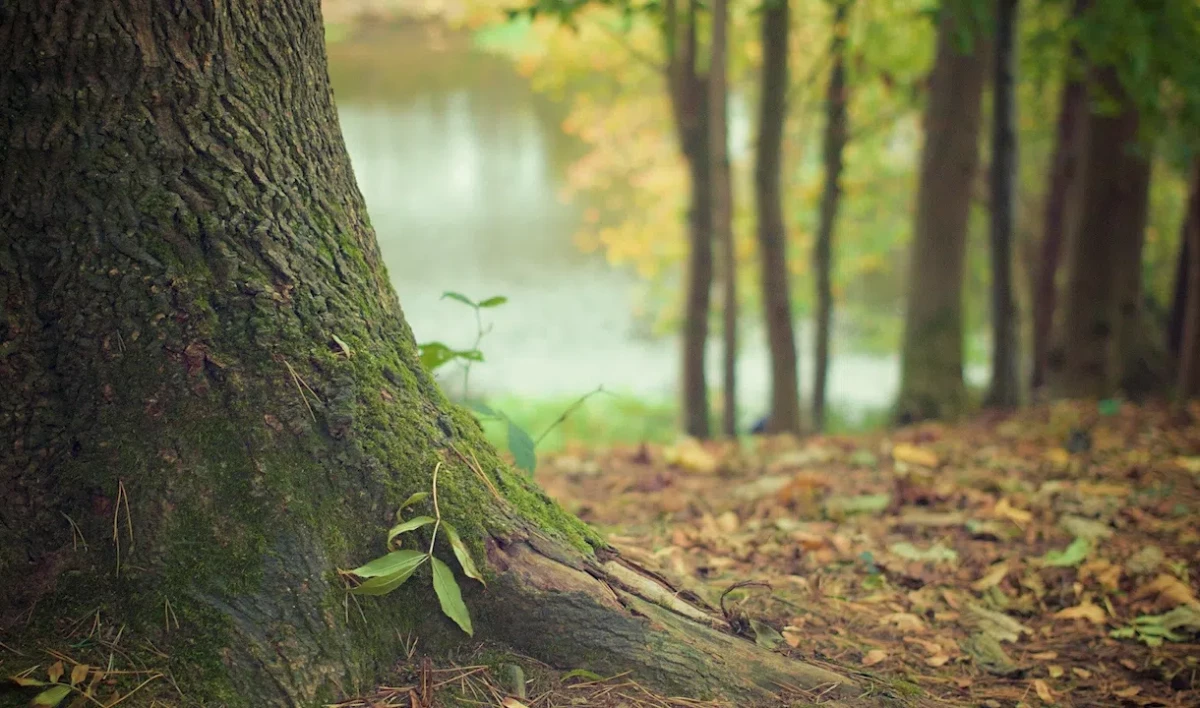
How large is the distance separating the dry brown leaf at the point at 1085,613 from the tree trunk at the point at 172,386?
1.85 metres

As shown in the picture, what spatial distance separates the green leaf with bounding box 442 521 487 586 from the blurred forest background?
1.84 feet

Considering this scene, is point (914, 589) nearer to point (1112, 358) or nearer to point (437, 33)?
point (1112, 358)

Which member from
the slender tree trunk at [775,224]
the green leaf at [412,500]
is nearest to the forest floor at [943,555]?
the green leaf at [412,500]

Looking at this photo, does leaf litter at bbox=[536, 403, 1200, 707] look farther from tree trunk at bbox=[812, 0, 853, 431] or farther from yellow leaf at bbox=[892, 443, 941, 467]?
tree trunk at bbox=[812, 0, 853, 431]

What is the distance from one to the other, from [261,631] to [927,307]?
21.2 feet

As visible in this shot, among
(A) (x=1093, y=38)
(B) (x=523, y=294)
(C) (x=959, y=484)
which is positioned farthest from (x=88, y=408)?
(B) (x=523, y=294)

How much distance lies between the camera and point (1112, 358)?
738cm

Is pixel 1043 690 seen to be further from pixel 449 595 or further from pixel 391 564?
pixel 391 564

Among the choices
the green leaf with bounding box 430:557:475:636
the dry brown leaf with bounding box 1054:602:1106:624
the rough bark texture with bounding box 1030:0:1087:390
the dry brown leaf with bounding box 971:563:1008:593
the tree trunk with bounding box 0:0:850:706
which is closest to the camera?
the tree trunk with bounding box 0:0:850:706

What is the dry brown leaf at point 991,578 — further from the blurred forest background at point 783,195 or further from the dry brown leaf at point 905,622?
the blurred forest background at point 783,195

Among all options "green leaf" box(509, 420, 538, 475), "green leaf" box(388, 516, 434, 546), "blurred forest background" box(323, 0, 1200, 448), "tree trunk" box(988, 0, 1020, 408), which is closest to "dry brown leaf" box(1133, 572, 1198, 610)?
"blurred forest background" box(323, 0, 1200, 448)

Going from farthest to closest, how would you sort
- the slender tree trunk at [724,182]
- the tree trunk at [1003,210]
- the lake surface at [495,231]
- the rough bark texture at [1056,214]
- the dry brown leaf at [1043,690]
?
the lake surface at [495,231], the rough bark texture at [1056,214], the tree trunk at [1003,210], the slender tree trunk at [724,182], the dry brown leaf at [1043,690]

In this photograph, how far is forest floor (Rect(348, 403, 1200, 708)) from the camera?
2295 mm

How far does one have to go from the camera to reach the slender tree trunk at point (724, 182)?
663cm
